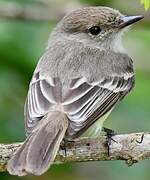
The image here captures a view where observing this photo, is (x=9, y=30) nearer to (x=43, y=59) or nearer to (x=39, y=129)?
(x=43, y=59)

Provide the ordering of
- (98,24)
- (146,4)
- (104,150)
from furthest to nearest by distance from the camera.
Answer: (98,24) < (104,150) < (146,4)

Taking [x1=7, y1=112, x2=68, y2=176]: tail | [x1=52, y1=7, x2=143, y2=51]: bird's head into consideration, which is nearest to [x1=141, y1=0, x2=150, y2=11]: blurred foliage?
[x1=7, y1=112, x2=68, y2=176]: tail

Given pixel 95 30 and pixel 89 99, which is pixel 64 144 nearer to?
pixel 89 99

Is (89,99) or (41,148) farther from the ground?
(89,99)

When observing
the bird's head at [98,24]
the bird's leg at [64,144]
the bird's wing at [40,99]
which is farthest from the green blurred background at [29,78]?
the bird's leg at [64,144]

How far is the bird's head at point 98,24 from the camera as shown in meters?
6.72

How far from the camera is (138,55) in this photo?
7961mm

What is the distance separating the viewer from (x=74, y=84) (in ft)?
20.3

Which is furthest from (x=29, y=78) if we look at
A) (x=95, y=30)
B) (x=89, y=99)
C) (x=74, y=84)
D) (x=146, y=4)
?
(x=146, y=4)

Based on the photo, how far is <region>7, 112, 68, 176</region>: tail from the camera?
17.7 ft

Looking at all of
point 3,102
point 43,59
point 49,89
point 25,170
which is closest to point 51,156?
point 25,170

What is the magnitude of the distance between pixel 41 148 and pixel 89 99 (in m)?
0.65

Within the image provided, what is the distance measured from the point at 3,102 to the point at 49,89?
1106 mm

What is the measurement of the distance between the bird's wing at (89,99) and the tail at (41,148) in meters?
0.08
